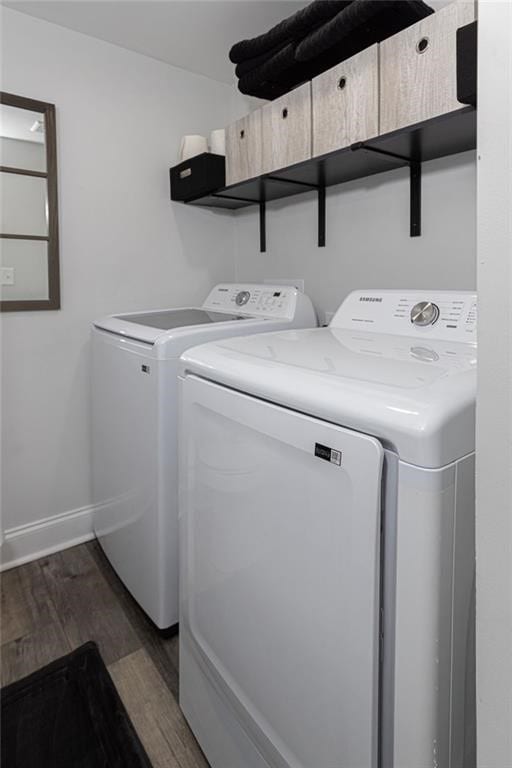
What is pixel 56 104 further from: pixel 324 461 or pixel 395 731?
pixel 395 731

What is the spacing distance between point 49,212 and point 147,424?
109 cm

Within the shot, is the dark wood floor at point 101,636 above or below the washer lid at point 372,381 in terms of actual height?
below

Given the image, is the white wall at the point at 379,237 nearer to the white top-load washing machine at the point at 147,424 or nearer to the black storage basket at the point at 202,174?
the white top-load washing machine at the point at 147,424

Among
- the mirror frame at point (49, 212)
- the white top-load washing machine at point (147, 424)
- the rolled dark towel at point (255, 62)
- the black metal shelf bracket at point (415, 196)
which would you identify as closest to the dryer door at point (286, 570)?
the white top-load washing machine at point (147, 424)

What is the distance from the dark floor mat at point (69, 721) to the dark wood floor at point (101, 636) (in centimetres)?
4

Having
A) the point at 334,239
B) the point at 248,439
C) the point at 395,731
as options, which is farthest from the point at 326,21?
→ the point at 395,731

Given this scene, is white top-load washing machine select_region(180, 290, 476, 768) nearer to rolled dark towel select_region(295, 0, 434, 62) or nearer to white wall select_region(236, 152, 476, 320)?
white wall select_region(236, 152, 476, 320)

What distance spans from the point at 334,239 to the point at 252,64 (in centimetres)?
71

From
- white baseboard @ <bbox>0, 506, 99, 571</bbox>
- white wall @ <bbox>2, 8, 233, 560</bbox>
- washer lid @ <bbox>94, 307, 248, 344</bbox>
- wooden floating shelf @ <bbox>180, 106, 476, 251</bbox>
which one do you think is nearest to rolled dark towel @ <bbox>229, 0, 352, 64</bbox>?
wooden floating shelf @ <bbox>180, 106, 476, 251</bbox>

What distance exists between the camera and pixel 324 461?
0.77m

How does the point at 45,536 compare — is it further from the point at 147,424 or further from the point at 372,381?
the point at 372,381

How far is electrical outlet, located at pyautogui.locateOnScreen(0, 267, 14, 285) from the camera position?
1.91m

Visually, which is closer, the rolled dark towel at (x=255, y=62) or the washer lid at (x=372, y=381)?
the washer lid at (x=372, y=381)

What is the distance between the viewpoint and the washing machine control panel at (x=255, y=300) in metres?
1.87
